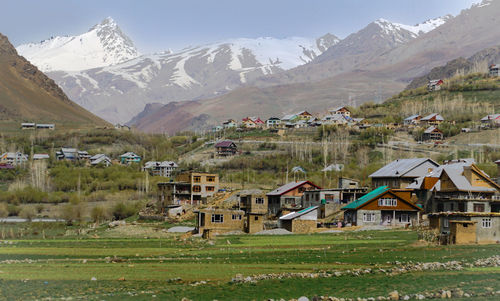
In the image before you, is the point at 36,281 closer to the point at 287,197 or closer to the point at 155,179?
the point at 287,197

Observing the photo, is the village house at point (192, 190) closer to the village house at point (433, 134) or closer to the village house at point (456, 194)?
the village house at point (456, 194)

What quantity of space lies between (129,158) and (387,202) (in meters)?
117

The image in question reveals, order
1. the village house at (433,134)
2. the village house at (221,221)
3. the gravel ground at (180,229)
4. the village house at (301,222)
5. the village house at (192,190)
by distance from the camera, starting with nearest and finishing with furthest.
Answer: the village house at (301,222) → the village house at (221,221) → the gravel ground at (180,229) → the village house at (192,190) → the village house at (433,134)

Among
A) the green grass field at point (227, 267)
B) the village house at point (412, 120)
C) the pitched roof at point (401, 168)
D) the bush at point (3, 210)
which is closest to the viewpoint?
the green grass field at point (227, 267)

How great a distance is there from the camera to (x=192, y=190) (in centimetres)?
9362

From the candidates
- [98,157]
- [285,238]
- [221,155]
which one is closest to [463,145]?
[221,155]

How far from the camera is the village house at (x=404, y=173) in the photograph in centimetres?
7288

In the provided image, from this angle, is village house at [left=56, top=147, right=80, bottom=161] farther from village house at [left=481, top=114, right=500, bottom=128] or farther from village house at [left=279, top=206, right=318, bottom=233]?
village house at [left=279, top=206, right=318, bottom=233]

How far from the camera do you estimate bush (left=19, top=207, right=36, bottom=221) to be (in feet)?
326

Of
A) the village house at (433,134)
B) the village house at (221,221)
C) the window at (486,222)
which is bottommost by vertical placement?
the village house at (221,221)

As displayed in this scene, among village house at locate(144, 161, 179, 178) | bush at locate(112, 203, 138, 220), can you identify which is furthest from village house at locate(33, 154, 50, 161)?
bush at locate(112, 203, 138, 220)

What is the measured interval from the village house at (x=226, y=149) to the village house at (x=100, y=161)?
80.4 feet

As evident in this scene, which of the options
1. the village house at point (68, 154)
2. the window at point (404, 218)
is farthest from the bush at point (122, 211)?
the village house at point (68, 154)

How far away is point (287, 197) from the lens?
3093 inches
